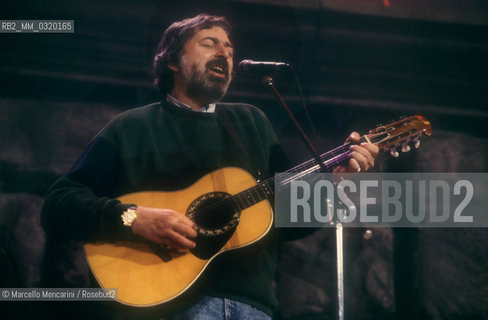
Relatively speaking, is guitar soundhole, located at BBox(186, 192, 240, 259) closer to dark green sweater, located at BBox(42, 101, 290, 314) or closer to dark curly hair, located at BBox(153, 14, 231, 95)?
dark green sweater, located at BBox(42, 101, 290, 314)

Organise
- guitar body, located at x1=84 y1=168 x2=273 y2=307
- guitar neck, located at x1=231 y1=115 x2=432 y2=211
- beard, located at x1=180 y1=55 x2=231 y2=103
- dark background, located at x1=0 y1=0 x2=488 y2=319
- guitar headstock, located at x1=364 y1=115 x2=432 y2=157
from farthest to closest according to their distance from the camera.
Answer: dark background, located at x1=0 y1=0 x2=488 y2=319 < beard, located at x1=180 y1=55 x2=231 y2=103 < guitar headstock, located at x1=364 y1=115 x2=432 y2=157 < guitar neck, located at x1=231 y1=115 x2=432 y2=211 < guitar body, located at x1=84 y1=168 x2=273 y2=307

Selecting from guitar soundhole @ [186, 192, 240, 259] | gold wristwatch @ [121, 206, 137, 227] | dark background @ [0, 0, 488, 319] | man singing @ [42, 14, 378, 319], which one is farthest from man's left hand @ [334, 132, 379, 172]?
gold wristwatch @ [121, 206, 137, 227]

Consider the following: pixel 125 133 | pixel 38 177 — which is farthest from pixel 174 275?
pixel 38 177

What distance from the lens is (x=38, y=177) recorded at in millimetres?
2648

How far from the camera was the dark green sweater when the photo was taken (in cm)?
195

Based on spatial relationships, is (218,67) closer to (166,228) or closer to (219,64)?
(219,64)

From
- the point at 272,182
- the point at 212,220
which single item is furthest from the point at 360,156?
the point at 212,220

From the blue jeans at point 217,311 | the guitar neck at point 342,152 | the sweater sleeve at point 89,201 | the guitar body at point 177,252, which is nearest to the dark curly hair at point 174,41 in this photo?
the sweater sleeve at point 89,201

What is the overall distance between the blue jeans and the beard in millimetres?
1107

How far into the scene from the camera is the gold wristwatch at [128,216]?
1897 mm

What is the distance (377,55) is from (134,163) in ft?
5.50

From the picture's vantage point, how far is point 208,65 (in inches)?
96.5

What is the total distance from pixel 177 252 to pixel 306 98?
4.88 ft

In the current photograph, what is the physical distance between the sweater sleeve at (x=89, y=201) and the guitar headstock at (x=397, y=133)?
1.24 metres
